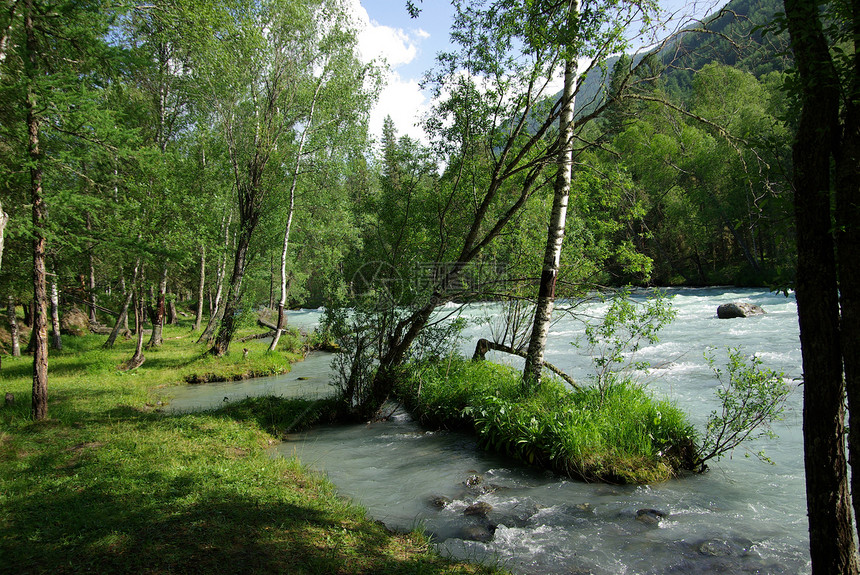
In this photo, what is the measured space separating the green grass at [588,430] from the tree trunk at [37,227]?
7.48 metres

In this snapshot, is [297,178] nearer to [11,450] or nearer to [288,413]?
[288,413]

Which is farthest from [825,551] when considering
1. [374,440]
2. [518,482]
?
[374,440]

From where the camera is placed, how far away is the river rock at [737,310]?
2019 centimetres

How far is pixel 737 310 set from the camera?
20234mm

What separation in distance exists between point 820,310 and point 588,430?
181 inches

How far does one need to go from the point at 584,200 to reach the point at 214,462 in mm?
7622

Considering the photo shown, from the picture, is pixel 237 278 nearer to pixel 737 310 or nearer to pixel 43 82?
pixel 43 82

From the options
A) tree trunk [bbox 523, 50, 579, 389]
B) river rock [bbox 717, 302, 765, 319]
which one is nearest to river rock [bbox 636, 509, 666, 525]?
tree trunk [bbox 523, 50, 579, 389]

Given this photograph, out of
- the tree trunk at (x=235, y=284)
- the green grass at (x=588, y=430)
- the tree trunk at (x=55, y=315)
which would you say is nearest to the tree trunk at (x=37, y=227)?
the tree trunk at (x=55, y=315)

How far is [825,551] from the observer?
3170 mm

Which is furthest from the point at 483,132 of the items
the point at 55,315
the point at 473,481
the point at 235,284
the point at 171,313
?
the point at 171,313

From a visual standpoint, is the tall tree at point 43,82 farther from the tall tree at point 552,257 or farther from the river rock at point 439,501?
the tall tree at point 552,257

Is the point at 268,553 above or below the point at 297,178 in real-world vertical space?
below

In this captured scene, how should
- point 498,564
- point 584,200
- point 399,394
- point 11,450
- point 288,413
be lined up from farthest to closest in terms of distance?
point 399,394
point 288,413
point 584,200
point 11,450
point 498,564
